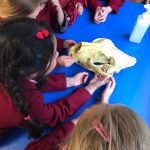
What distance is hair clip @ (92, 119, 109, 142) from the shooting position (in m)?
0.50

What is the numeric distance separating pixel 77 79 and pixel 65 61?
0.08 metres

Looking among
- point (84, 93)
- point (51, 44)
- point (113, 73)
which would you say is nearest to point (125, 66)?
point (113, 73)

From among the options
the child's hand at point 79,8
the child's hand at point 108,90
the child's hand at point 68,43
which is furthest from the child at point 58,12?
the child's hand at point 108,90

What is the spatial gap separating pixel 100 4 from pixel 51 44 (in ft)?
1.98

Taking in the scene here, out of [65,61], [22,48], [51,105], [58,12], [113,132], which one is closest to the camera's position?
[113,132]

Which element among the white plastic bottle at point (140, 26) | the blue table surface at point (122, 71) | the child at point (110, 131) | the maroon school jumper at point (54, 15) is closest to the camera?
the child at point (110, 131)

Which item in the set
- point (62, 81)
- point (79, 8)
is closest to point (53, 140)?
point (62, 81)

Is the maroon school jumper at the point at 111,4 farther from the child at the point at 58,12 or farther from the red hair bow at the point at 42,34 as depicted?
the red hair bow at the point at 42,34

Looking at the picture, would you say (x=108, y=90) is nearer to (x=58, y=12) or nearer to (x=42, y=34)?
(x=42, y=34)

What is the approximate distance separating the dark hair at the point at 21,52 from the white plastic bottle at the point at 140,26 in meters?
0.40

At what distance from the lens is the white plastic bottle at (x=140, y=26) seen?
3.11 ft

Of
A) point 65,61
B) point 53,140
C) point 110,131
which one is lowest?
point 53,140

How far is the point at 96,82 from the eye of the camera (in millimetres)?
855

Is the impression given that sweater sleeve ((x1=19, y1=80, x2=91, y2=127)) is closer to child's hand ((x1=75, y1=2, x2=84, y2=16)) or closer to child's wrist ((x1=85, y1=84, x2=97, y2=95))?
child's wrist ((x1=85, y1=84, x2=97, y2=95))
